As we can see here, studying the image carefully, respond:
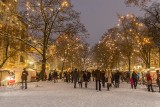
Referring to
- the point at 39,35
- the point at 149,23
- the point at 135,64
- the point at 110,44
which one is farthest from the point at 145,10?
the point at 135,64

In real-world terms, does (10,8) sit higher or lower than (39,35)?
higher

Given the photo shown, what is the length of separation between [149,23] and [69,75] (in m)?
15.2

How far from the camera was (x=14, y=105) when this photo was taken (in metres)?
17.0

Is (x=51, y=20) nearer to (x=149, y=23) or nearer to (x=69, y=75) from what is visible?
(x=69, y=75)

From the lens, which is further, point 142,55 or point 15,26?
point 142,55

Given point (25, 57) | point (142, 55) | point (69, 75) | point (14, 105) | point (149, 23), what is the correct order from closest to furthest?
point (14, 105), point (149, 23), point (69, 75), point (142, 55), point (25, 57)

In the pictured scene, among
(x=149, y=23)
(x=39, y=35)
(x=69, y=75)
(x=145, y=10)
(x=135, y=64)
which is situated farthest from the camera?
(x=135, y=64)

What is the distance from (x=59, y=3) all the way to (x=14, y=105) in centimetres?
3033

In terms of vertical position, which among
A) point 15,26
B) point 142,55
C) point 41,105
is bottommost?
point 41,105

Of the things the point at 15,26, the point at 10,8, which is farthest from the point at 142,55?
the point at 10,8

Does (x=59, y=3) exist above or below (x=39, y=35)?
above

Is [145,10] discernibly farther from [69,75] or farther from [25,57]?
[25,57]

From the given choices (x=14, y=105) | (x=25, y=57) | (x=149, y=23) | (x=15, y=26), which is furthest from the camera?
(x=25, y=57)

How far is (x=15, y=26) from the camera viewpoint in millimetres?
59906
